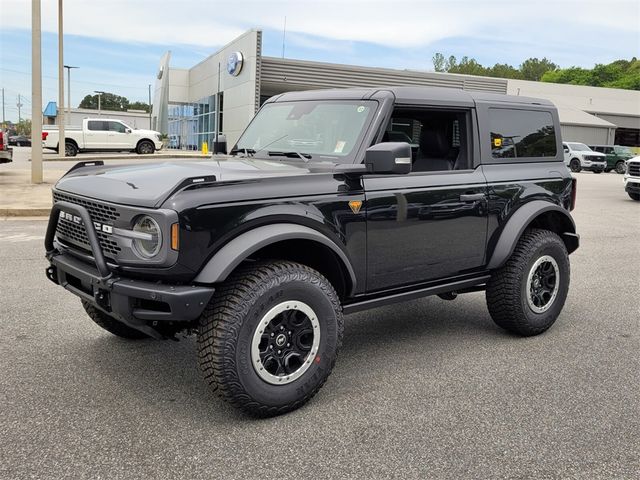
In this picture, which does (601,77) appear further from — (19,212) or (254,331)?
(254,331)

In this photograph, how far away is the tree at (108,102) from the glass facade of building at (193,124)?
99017mm

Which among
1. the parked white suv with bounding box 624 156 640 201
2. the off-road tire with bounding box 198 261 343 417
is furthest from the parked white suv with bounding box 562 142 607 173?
the off-road tire with bounding box 198 261 343 417

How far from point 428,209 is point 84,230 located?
2.17 meters

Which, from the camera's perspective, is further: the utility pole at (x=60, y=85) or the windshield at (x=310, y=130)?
the utility pole at (x=60, y=85)

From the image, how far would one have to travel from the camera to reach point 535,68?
13275 cm

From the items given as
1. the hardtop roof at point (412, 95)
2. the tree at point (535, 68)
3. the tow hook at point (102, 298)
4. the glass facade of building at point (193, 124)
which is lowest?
the tow hook at point (102, 298)

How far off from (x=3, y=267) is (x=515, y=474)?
6180mm

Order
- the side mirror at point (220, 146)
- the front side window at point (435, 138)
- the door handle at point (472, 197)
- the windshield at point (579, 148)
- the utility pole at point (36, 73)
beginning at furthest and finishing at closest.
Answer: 1. the windshield at point (579, 148)
2. the utility pole at point (36, 73)
3. the side mirror at point (220, 146)
4. the front side window at point (435, 138)
5. the door handle at point (472, 197)

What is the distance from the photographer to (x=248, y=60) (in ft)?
114

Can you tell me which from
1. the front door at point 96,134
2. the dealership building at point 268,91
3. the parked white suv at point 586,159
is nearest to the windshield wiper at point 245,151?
the dealership building at point 268,91

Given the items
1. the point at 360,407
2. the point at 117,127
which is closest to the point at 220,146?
the point at 360,407

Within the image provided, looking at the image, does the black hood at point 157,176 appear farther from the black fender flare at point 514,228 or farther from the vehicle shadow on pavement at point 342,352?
the black fender flare at point 514,228

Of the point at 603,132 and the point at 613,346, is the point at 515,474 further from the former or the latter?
the point at 603,132

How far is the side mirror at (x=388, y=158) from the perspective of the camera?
3.66 meters
